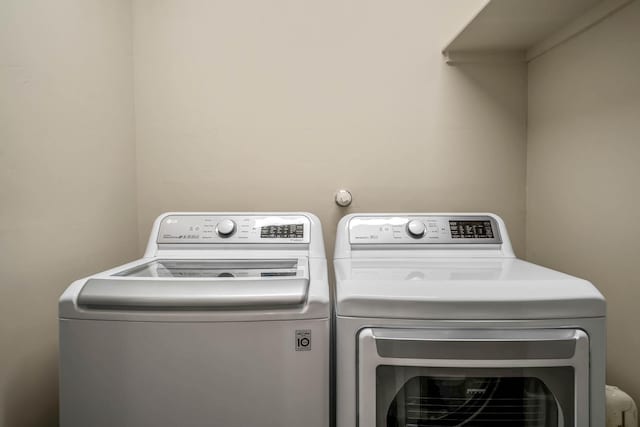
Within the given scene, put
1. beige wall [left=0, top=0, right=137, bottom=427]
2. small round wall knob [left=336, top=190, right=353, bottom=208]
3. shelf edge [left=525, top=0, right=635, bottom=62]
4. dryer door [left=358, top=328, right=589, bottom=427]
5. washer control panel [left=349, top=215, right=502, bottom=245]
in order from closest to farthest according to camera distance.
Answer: dryer door [left=358, top=328, right=589, bottom=427] < beige wall [left=0, top=0, right=137, bottom=427] < shelf edge [left=525, top=0, right=635, bottom=62] < washer control panel [left=349, top=215, right=502, bottom=245] < small round wall knob [left=336, top=190, right=353, bottom=208]

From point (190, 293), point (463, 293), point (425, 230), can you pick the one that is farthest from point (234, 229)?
point (463, 293)

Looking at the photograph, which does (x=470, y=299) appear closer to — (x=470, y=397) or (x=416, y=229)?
(x=470, y=397)

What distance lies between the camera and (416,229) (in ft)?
4.20

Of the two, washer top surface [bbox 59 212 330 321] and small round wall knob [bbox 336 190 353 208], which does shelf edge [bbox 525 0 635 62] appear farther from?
washer top surface [bbox 59 212 330 321]

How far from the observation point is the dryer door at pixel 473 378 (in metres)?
0.77

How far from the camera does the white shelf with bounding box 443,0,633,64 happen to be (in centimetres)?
114

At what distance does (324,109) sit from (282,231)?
2.10 feet

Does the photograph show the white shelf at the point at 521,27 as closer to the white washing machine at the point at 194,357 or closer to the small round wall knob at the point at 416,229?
the small round wall knob at the point at 416,229

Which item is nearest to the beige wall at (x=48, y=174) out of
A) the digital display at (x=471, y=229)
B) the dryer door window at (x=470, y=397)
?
the dryer door window at (x=470, y=397)

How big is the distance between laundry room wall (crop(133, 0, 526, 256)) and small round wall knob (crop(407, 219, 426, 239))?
0.29m

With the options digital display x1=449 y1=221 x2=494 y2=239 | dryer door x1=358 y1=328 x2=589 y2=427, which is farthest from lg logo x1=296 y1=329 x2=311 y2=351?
digital display x1=449 y1=221 x2=494 y2=239

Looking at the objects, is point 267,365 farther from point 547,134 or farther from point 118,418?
point 547,134

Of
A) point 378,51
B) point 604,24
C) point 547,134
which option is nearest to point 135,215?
point 378,51

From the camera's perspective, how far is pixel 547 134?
144cm
